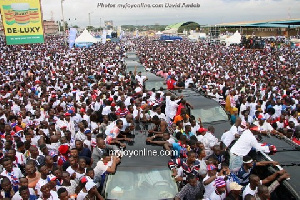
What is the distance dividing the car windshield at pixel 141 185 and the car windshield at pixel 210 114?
147 inches

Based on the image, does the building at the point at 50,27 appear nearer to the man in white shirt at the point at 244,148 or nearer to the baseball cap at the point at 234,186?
the man in white shirt at the point at 244,148

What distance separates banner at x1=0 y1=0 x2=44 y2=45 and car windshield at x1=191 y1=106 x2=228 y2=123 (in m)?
16.5

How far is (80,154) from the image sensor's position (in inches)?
233

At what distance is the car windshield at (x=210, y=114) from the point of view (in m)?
8.09

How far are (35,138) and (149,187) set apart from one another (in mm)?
3722

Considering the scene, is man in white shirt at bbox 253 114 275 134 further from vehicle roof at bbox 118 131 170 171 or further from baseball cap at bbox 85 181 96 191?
baseball cap at bbox 85 181 96 191

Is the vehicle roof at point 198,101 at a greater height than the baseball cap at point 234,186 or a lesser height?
greater

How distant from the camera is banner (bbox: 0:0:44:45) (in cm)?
1970

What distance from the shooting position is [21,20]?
2027 cm

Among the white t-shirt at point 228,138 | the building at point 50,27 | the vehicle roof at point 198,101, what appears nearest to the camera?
the white t-shirt at point 228,138

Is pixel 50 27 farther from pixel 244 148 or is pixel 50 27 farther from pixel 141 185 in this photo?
pixel 141 185

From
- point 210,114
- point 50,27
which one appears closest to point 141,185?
point 210,114

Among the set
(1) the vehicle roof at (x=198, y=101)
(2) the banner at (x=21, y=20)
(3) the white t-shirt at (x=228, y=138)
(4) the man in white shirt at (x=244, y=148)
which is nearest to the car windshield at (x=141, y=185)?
(4) the man in white shirt at (x=244, y=148)

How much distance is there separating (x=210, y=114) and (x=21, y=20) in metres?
17.2
